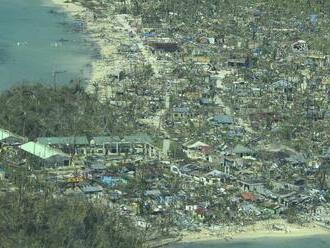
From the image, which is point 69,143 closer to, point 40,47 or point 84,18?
→ point 40,47

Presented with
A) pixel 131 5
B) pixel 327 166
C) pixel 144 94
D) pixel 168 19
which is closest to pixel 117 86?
pixel 144 94

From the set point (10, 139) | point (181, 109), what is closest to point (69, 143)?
point (10, 139)

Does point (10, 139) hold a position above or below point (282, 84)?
above

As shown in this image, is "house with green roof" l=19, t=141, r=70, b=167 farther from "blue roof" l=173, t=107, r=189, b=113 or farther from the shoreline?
the shoreline

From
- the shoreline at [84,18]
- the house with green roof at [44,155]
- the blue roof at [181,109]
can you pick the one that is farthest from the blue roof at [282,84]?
the house with green roof at [44,155]

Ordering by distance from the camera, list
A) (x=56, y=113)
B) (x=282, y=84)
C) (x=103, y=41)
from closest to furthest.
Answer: (x=56, y=113) → (x=282, y=84) → (x=103, y=41)

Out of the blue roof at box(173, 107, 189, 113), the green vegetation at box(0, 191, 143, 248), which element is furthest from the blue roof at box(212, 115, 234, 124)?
the green vegetation at box(0, 191, 143, 248)

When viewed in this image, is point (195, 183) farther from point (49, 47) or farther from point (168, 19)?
point (168, 19)
